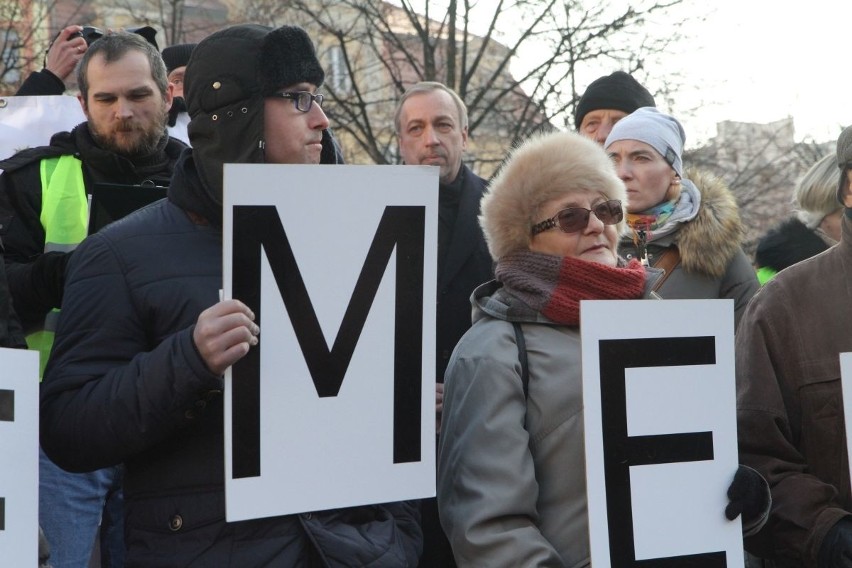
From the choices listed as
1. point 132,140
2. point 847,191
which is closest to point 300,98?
point 132,140

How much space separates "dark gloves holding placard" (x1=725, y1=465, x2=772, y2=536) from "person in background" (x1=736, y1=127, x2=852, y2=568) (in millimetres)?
392

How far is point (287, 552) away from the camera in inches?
110

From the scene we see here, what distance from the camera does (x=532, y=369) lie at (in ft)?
9.99

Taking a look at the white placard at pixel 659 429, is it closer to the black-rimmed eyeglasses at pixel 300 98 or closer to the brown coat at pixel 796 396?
the brown coat at pixel 796 396

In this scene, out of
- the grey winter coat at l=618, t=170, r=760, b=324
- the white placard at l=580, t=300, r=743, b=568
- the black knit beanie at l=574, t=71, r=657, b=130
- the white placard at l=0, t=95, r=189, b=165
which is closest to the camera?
the white placard at l=580, t=300, r=743, b=568

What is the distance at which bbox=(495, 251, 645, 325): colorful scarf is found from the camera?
3.09m

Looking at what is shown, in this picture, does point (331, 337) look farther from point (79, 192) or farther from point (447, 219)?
point (447, 219)

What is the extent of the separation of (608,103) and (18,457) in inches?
128

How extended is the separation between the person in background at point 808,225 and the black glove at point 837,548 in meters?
1.69

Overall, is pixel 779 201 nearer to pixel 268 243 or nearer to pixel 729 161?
pixel 729 161

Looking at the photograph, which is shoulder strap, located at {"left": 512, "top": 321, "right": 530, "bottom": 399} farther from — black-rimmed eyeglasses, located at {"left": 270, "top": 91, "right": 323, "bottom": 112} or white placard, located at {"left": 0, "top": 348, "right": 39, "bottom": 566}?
white placard, located at {"left": 0, "top": 348, "right": 39, "bottom": 566}

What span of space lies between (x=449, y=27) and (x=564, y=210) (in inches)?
487

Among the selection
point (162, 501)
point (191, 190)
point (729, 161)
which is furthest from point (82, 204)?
point (729, 161)

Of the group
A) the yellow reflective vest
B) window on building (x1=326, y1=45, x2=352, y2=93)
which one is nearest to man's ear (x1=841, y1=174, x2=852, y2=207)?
the yellow reflective vest
